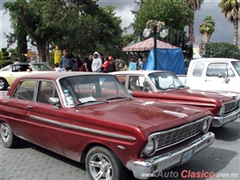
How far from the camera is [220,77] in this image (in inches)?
331

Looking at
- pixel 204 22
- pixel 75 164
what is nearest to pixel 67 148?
pixel 75 164

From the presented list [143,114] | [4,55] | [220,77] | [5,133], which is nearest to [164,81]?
[220,77]

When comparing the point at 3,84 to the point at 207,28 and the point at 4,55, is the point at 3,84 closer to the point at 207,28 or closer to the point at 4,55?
the point at 4,55

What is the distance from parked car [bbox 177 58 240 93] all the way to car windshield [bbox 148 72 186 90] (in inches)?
76.5

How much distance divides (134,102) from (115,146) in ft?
4.52

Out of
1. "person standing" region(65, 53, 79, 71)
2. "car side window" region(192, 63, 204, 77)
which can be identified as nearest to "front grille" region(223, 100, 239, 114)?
"car side window" region(192, 63, 204, 77)

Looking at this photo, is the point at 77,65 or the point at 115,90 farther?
the point at 77,65

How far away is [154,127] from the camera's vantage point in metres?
3.25

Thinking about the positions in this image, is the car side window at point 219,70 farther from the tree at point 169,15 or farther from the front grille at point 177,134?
the tree at point 169,15

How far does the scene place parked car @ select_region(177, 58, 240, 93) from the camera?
8242mm

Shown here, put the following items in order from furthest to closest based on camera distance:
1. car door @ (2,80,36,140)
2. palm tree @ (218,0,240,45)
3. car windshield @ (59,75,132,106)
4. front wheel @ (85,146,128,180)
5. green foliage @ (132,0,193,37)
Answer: palm tree @ (218,0,240,45) → green foliage @ (132,0,193,37) → car door @ (2,80,36,140) → car windshield @ (59,75,132,106) → front wheel @ (85,146,128,180)

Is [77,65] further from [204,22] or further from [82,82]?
[204,22]

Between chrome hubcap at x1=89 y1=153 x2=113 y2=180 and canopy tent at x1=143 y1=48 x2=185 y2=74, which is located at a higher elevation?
canopy tent at x1=143 y1=48 x2=185 y2=74

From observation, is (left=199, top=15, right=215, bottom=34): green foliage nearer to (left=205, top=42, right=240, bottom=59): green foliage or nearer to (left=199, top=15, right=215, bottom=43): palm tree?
(left=199, top=15, right=215, bottom=43): palm tree
